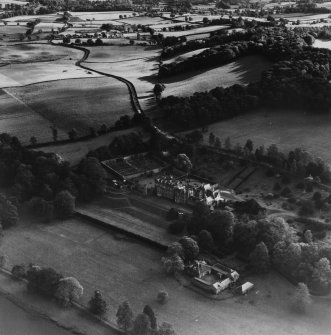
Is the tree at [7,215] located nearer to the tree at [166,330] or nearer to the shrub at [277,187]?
the tree at [166,330]

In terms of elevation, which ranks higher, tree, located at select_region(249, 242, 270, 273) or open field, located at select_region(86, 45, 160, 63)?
open field, located at select_region(86, 45, 160, 63)

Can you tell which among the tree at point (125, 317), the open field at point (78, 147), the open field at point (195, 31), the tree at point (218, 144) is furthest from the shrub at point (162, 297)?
the open field at point (195, 31)

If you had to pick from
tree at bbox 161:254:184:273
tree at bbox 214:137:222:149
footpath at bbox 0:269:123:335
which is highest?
tree at bbox 214:137:222:149

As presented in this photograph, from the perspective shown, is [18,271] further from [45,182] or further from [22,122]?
[22,122]

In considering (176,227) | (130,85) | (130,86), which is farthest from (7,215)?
(130,85)

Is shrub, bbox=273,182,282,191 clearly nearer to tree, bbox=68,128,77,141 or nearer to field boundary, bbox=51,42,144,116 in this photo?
field boundary, bbox=51,42,144,116

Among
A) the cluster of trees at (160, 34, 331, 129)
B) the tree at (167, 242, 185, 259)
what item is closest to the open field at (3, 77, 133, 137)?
the cluster of trees at (160, 34, 331, 129)
